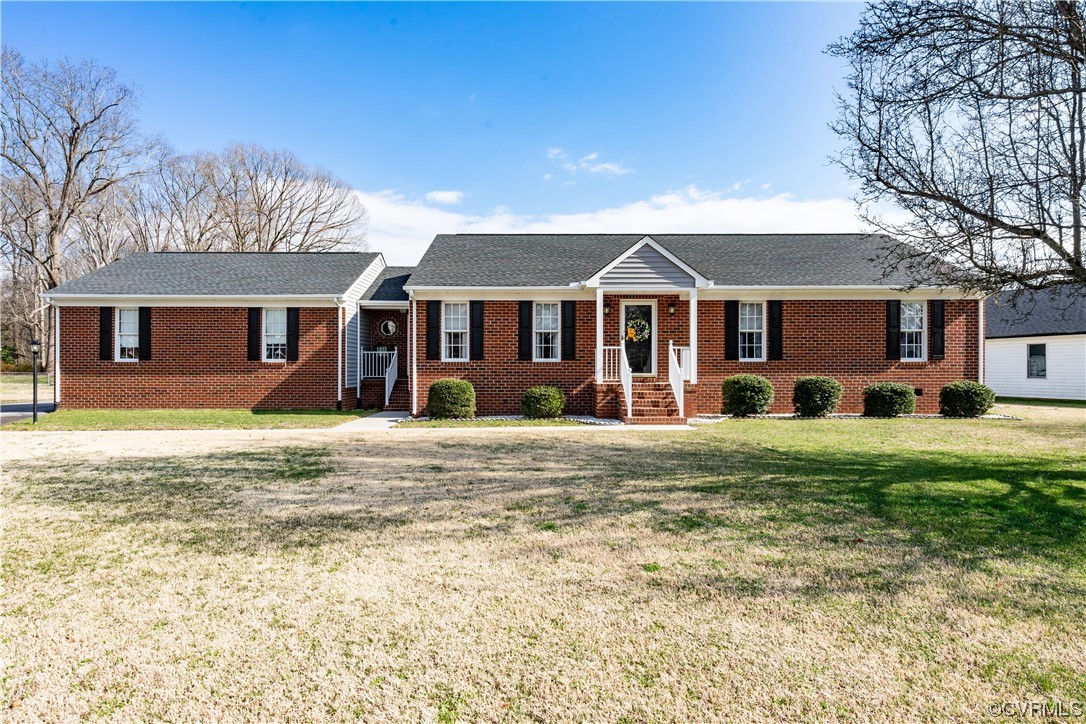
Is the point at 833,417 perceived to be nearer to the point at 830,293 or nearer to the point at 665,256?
the point at 830,293

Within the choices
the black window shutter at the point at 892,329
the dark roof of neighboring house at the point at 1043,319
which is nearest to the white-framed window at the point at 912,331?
the black window shutter at the point at 892,329

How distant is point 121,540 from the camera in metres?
4.70

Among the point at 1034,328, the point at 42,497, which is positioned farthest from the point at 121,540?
the point at 1034,328

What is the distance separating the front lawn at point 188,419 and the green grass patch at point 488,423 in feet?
6.10

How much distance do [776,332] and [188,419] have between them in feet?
50.6

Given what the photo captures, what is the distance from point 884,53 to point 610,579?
306 inches

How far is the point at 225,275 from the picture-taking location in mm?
17219

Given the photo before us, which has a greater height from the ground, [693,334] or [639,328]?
[639,328]

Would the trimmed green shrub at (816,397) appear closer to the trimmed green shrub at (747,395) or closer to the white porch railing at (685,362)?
the trimmed green shrub at (747,395)

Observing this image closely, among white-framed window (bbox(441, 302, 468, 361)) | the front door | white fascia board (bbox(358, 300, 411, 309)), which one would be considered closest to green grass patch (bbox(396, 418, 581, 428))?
white-framed window (bbox(441, 302, 468, 361))

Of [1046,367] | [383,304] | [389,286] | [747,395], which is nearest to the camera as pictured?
[747,395]

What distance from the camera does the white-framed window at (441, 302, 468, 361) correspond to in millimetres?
15523

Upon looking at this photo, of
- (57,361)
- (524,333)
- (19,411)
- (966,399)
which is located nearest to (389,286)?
(524,333)

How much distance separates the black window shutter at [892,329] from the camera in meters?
15.6
